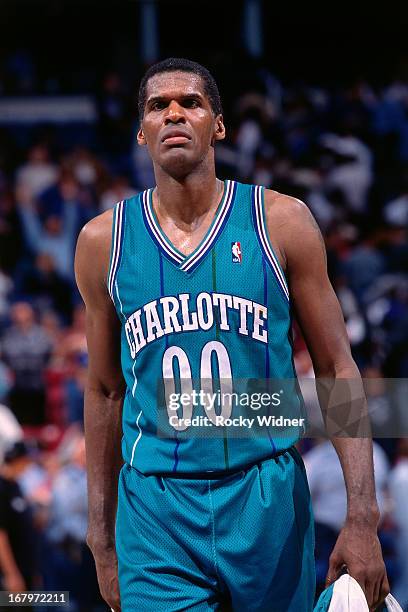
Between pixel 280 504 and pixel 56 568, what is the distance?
9.53 ft

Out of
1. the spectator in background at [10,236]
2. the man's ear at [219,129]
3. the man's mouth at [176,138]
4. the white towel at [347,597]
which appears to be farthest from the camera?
the spectator in background at [10,236]

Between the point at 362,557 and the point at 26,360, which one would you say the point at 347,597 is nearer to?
the point at 362,557

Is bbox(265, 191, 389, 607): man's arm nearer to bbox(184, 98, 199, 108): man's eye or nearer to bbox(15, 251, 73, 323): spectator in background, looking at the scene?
bbox(184, 98, 199, 108): man's eye

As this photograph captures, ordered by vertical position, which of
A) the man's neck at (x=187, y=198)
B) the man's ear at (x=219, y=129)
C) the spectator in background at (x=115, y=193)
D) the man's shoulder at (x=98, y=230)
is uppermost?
the spectator in background at (x=115, y=193)

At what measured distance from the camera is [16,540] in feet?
18.3

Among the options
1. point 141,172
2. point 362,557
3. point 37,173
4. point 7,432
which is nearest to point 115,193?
point 141,172

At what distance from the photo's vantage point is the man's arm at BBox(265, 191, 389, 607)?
8.71 ft

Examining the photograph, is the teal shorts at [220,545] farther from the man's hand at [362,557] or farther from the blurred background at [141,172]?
the blurred background at [141,172]

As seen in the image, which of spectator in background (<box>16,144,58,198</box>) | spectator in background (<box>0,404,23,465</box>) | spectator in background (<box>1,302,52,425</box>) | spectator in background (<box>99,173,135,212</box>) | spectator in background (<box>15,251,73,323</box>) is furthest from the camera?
spectator in background (<box>16,144,58,198</box>)

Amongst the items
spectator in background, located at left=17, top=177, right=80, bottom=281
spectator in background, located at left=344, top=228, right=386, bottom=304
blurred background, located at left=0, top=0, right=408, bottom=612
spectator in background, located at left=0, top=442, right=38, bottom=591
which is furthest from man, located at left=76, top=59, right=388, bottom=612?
spectator in background, located at left=17, top=177, right=80, bottom=281

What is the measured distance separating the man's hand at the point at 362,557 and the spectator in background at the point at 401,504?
232 cm

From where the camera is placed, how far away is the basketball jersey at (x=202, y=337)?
2.74 meters

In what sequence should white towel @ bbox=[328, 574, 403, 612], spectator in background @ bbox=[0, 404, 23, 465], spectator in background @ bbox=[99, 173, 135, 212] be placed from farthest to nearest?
spectator in background @ bbox=[99, 173, 135, 212], spectator in background @ bbox=[0, 404, 23, 465], white towel @ bbox=[328, 574, 403, 612]

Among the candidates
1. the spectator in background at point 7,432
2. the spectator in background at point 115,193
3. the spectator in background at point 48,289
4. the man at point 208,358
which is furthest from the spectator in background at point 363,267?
the man at point 208,358
